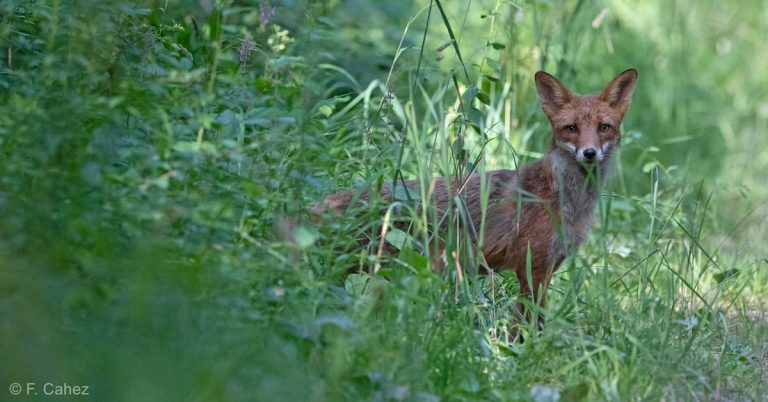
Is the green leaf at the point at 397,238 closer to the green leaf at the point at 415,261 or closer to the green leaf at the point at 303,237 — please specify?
the green leaf at the point at 415,261

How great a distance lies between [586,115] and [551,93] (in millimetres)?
284

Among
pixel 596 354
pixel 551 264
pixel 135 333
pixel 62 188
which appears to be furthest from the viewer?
pixel 551 264

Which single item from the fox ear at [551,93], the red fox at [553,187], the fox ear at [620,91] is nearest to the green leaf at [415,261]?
the red fox at [553,187]

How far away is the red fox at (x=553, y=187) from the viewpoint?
210 inches

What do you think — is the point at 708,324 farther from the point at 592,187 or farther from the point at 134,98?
the point at 134,98

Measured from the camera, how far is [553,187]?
5477 millimetres

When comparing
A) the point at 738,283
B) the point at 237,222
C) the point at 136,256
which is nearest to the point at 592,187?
the point at 738,283

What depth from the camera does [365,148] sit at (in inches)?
200

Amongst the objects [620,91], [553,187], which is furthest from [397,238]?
[620,91]

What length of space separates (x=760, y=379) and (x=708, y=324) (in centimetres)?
46

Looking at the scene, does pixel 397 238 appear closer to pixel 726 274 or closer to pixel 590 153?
pixel 590 153

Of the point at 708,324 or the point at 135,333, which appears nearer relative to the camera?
the point at 135,333

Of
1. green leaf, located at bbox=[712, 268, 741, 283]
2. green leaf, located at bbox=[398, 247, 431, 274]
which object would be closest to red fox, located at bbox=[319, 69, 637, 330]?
green leaf, located at bbox=[712, 268, 741, 283]

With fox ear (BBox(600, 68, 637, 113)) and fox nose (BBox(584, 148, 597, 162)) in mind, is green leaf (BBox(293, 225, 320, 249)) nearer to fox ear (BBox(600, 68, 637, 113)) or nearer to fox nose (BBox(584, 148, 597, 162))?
fox nose (BBox(584, 148, 597, 162))
